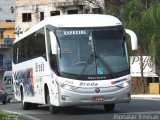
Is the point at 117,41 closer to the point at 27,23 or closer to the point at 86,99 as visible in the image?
the point at 86,99

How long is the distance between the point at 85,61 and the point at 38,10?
56.5 meters

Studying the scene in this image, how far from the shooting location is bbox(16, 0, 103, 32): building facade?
7167 centimetres

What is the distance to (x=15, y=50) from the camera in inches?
1142

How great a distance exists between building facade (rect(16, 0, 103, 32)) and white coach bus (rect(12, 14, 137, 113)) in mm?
47275

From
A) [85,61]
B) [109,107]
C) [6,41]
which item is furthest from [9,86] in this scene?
[6,41]

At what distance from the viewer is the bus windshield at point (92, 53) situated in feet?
64.2

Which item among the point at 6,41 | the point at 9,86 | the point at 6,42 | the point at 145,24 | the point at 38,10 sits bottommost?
the point at 9,86

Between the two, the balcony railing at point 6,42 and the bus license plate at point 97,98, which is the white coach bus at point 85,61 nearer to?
the bus license plate at point 97,98

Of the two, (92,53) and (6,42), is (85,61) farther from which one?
(6,42)

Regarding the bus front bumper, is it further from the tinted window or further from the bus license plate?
the tinted window

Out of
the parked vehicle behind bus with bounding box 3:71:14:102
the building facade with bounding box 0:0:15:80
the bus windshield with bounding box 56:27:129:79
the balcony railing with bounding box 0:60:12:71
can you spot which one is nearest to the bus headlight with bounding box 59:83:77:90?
the bus windshield with bounding box 56:27:129:79

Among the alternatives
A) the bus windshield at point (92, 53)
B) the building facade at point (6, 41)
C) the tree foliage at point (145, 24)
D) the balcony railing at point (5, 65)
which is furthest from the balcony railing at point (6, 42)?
the bus windshield at point (92, 53)

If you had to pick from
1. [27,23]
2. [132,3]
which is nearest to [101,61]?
[132,3]

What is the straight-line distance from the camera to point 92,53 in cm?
1975
